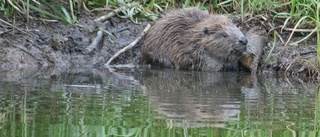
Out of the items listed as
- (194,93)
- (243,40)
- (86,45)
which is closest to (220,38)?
(243,40)

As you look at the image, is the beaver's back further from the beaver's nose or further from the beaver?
the beaver's nose

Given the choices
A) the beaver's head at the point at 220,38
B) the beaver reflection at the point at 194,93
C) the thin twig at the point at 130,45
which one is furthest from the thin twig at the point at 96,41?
the beaver's head at the point at 220,38

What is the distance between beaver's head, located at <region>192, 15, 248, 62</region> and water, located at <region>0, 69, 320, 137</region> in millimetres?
1087

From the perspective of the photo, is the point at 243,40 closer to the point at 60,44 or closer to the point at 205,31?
the point at 205,31

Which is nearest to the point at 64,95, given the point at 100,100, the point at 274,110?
the point at 100,100

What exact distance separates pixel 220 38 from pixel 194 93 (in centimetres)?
304

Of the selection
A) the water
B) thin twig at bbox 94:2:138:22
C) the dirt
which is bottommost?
the water

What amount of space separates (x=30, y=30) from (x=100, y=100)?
381cm

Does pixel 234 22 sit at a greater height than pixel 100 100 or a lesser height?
greater

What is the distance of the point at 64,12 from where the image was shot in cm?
908

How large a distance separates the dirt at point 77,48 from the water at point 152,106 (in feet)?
2.98

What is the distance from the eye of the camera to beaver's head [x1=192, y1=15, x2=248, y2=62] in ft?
28.6

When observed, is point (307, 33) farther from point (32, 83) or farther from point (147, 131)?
point (147, 131)

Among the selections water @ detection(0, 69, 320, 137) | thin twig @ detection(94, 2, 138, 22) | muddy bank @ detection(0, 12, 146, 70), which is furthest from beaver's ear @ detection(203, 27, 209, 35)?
water @ detection(0, 69, 320, 137)
